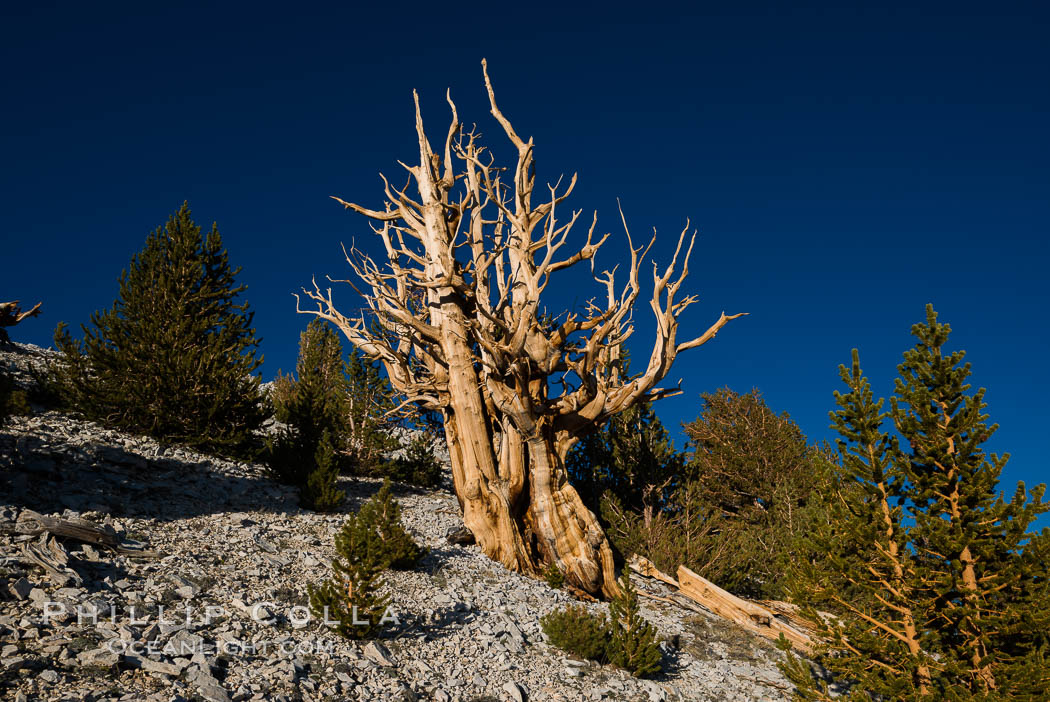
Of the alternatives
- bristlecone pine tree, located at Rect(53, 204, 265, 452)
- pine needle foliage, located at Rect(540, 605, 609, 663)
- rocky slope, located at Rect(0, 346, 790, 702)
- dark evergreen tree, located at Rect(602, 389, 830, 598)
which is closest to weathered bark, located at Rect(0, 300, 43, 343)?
rocky slope, located at Rect(0, 346, 790, 702)

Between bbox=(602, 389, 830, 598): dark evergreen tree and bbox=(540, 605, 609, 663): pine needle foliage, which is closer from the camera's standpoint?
bbox=(540, 605, 609, 663): pine needle foliage

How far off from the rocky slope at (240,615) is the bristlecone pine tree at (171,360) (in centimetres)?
100

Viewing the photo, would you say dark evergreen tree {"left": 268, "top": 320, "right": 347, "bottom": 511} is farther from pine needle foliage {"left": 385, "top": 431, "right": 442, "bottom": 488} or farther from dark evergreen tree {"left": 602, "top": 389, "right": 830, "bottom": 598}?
dark evergreen tree {"left": 602, "top": 389, "right": 830, "bottom": 598}

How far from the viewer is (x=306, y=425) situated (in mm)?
12898

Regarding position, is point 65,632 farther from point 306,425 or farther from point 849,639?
point 306,425

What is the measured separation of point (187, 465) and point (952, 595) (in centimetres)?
1182

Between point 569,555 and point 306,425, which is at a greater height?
point 306,425

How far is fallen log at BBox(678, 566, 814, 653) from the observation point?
9781 mm

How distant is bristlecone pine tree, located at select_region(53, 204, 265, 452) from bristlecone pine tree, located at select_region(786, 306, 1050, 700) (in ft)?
35.9

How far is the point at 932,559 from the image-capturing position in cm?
659

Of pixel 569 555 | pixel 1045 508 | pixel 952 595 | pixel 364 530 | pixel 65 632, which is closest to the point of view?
pixel 65 632

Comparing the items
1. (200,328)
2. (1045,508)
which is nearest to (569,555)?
(1045,508)

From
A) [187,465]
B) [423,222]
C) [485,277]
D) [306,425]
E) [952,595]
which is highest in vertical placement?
[423,222]

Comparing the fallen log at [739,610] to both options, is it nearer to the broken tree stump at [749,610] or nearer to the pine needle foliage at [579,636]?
the broken tree stump at [749,610]
